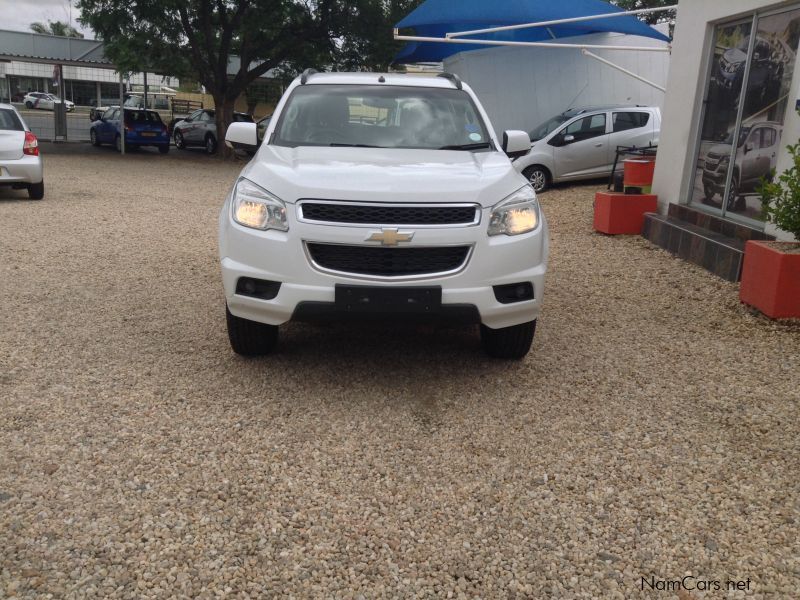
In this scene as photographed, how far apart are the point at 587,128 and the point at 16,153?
34.1 feet

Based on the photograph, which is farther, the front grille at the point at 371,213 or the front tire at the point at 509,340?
the front tire at the point at 509,340

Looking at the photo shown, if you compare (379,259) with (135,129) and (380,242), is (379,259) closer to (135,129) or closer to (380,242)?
(380,242)

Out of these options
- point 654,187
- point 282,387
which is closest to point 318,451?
point 282,387

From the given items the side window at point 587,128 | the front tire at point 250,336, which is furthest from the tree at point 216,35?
the front tire at point 250,336

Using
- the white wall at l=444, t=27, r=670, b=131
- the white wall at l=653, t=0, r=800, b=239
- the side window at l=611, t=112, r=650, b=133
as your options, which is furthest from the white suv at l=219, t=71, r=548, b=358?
the white wall at l=444, t=27, r=670, b=131

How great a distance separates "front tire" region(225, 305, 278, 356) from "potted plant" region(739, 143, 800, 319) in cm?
392

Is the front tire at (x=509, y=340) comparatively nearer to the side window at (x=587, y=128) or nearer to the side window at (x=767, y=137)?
the side window at (x=767, y=137)

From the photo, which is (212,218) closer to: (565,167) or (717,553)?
(565,167)

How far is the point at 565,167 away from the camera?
15398 mm

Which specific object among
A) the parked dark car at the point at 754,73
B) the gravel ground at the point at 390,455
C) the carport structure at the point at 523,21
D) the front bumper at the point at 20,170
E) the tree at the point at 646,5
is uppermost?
the tree at the point at 646,5

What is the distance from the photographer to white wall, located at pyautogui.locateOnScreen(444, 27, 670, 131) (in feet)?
60.3

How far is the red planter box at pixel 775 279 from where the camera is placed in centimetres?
594

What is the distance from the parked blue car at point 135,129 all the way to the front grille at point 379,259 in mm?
23659

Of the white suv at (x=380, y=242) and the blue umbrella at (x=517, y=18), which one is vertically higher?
the blue umbrella at (x=517, y=18)
